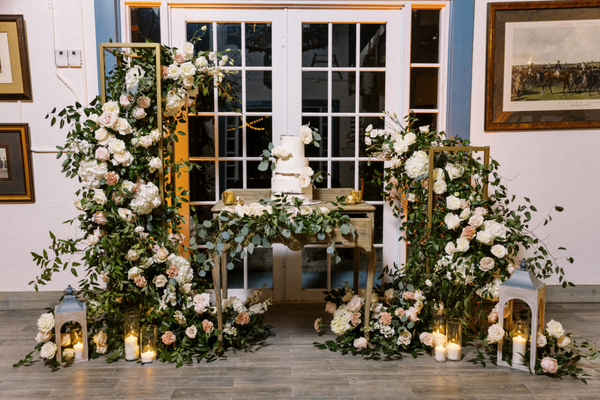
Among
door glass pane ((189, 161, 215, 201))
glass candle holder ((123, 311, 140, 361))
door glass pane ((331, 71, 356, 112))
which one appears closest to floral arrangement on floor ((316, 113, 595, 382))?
door glass pane ((331, 71, 356, 112))

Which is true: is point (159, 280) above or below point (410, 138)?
below

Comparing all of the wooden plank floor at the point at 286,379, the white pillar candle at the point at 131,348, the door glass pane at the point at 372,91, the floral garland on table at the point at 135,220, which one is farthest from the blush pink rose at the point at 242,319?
the door glass pane at the point at 372,91

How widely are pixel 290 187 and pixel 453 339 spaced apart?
4.36ft

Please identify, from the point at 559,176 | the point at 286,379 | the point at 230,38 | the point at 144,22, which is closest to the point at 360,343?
the point at 286,379

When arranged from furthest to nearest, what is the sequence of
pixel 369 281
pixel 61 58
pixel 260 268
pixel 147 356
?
pixel 260 268, pixel 61 58, pixel 369 281, pixel 147 356

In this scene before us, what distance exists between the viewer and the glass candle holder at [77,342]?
255 centimetres

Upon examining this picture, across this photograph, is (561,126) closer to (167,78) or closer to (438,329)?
(438,329)

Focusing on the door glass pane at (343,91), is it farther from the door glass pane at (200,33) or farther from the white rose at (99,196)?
the white rose at (99,196)

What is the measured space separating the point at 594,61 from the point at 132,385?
3.78 m

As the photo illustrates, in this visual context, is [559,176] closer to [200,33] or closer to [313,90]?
[313,90]

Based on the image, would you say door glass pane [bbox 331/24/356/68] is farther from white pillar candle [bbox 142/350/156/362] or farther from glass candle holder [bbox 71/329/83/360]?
glass candle holder [bbox 71/329/83/360]

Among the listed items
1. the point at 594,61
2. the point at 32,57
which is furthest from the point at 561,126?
the point at 32,57

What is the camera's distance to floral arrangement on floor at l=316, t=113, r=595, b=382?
259 cm

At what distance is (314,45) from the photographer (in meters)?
3.32
